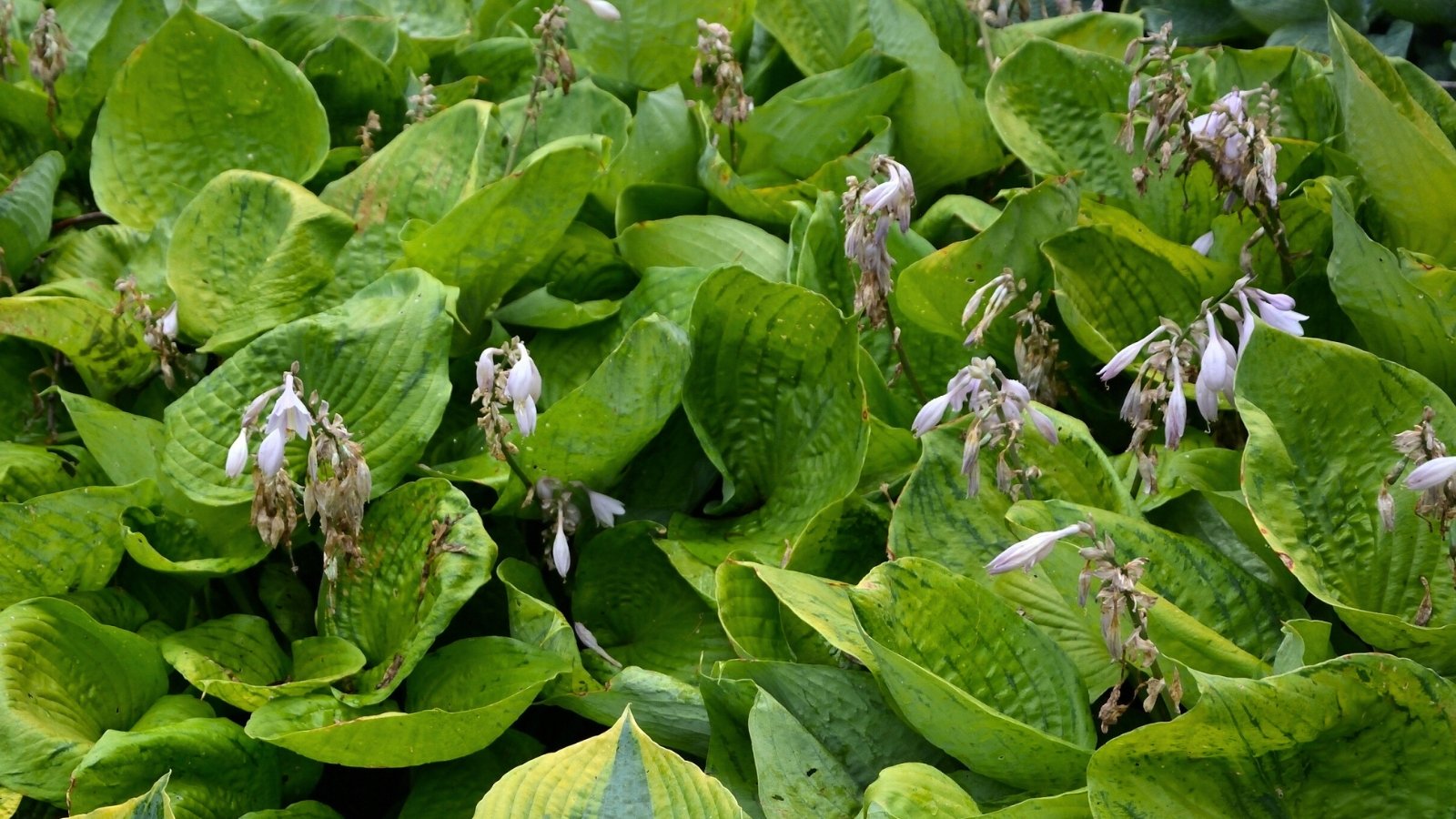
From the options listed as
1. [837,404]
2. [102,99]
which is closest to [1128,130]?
[837,404]

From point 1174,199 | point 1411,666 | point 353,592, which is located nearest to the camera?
point 1411,666

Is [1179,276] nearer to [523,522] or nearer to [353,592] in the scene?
[523,522]

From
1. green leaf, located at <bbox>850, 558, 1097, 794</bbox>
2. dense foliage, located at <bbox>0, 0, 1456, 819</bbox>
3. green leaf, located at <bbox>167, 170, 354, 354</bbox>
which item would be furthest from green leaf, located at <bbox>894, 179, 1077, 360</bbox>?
green leaf, located at <bbox>167, 170, 354, 354</bbox>

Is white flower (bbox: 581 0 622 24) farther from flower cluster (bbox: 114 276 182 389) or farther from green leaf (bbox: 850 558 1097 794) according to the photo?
green leaf (bbox: 850 558 1097 794)

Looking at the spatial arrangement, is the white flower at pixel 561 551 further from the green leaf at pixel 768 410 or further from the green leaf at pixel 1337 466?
the green leaf at pixel 1337 466

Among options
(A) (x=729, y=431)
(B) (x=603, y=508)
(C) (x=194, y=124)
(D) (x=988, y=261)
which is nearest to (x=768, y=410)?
(A) (x=729, y=431)

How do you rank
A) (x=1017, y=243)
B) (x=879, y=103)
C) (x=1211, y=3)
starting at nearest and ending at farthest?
(x=1017, y=243) < (x=879, y=103) < (x=1211, y=3)
